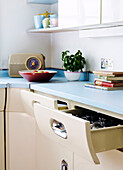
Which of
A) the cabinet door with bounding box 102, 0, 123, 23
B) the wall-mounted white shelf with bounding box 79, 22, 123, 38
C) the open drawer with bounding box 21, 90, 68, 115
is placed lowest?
the open drawer with bounding box 21, 90, 68, 115

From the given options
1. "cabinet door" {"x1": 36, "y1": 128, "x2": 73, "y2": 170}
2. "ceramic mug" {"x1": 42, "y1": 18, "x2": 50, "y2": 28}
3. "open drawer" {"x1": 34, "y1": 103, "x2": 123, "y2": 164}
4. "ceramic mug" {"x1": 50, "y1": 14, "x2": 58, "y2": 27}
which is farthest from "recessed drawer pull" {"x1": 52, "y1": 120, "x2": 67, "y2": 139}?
"ceramic mug" {"x1": 42, "y1": 18, "x2": 50, "y2": 28}

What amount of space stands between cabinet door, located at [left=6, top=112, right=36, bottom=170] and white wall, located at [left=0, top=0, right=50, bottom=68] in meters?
0.81

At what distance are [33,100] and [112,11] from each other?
723 mm

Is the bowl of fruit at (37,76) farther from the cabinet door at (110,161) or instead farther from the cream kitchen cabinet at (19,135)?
the cabinet door at (110,161)

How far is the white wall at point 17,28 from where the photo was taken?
3064mm

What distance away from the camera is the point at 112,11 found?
1845 mm

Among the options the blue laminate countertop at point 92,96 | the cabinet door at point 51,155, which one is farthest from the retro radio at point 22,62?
the cabinet door at point 51,155

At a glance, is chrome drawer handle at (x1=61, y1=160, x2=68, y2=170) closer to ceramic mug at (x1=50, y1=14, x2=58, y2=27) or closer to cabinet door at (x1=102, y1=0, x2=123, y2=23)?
cabinet door at (x1=102, y1=0, x2=123, y2=23)

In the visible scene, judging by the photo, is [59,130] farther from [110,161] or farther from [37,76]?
[37,76]

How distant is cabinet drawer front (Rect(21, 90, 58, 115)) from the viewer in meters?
1.81

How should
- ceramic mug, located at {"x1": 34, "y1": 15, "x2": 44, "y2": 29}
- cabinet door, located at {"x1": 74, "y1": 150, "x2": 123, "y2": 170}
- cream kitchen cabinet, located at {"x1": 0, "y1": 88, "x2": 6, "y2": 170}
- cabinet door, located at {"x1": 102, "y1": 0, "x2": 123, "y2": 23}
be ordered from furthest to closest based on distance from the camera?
ceramic mug, located at {"x1": 34, "y1": 15, "x2": 44, "y2": 29} → cream kitchen cabinet, located at {"x1": 0, "y1": 88, "x2": 6, "y2": 170} → cabinet door, located at {"x1": 102, "y1": 0, "x2": 123, "y2": 23} → cabinet door, located at {"x1": 74, "y1": 150, "x2": 123, "y2": 170}

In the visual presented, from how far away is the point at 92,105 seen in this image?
5.38 feet

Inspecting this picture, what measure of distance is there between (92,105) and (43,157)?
83cm

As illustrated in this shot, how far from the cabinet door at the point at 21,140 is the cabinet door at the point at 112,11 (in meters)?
0.98
